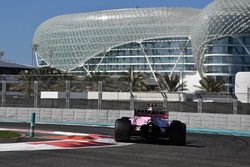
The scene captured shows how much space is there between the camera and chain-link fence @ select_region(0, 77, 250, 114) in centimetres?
3102

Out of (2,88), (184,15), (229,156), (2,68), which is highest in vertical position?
(184,15)

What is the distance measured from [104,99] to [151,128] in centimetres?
1557

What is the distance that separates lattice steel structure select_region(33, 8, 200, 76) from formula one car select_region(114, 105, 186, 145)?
4377 inches

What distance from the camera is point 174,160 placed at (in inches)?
540

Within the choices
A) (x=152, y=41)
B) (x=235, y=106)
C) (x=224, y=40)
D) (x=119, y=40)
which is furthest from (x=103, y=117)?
(x=119, y=40)

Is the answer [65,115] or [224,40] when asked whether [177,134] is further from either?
[224,40]

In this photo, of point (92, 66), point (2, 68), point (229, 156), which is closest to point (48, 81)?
point (229, 156)

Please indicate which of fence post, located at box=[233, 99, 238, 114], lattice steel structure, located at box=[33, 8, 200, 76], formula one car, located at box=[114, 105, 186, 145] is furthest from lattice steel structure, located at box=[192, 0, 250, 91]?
formula one car, located at box=[114, 105, 186, 145]

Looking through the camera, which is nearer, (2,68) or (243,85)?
(243,85)

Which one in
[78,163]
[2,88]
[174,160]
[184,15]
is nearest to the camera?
[78,163]

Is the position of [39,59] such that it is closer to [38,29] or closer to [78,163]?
[38,29]

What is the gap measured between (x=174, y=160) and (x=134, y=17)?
14298 centimetres

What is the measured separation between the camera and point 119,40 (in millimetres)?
151250

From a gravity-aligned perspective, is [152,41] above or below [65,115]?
above
